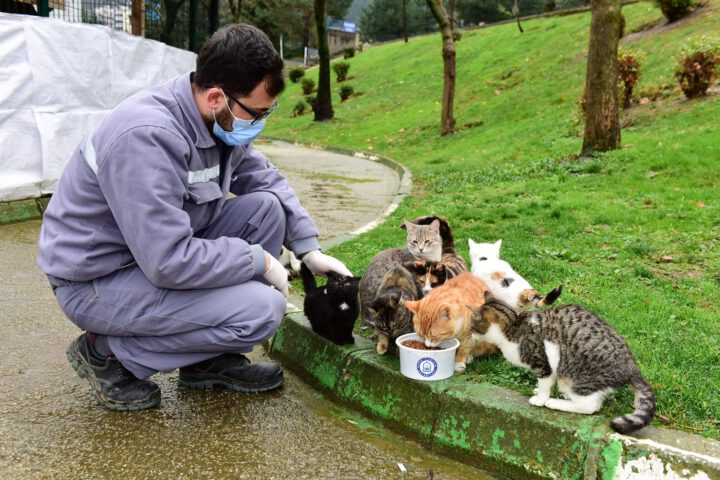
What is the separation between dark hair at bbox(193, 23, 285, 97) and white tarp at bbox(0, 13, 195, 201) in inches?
195

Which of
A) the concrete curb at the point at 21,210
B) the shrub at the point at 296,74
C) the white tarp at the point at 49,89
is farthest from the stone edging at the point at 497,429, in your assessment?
the shrub at the point at 296,74

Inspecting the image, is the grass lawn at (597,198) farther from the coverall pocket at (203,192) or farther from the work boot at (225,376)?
the coverall pocket at (203,192)

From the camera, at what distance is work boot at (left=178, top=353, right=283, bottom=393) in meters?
3.60

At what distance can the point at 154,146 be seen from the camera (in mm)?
2902

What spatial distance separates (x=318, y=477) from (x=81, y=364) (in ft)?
4.79

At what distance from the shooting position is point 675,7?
65.7 ft

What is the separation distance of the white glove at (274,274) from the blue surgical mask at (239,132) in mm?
620

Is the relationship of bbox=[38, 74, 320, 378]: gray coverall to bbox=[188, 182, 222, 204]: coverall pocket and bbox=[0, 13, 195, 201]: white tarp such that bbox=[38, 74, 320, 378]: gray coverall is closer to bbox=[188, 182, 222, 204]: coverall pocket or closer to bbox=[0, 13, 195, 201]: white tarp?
bbox=[188, 182, 222, 204]: coverall pocket

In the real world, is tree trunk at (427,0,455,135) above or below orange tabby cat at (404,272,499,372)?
above

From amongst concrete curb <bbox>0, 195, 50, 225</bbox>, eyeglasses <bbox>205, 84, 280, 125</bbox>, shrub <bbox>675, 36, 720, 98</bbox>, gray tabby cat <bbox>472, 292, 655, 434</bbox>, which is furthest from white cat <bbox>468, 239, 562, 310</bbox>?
shrub <bbox>675, 36, 720, 98</bbox>

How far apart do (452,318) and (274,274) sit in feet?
3.30

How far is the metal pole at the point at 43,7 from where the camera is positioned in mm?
7655

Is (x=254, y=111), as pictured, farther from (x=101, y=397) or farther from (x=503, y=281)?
(x=503, y=281)

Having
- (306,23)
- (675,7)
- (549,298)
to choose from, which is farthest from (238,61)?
(306,23)
